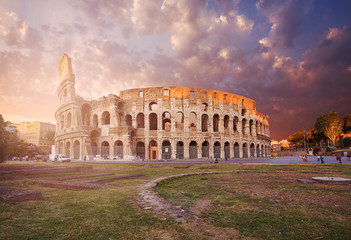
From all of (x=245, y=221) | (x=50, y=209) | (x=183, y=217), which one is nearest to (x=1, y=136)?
(x=50, y=209)

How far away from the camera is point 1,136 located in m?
6.96

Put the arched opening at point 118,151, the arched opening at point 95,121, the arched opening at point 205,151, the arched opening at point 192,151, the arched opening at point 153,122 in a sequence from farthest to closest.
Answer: the arched opening at point 153,122
the arched opening at point 95,121
the arched opening at point 205,151
the arched opening at point 192,151
the arched opening at point 118,151

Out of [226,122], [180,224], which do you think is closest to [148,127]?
[226,122]

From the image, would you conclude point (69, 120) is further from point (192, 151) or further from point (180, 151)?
point (192, 151)

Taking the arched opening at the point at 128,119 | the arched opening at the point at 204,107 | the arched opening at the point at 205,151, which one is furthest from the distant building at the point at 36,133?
the arched opening at the point at 205,151

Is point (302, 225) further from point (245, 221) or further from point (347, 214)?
point (347, 214)

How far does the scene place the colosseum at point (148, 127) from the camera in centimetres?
3466

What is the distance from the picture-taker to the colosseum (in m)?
34.7

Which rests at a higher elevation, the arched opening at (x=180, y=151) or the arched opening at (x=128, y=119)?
the arched opening at (x=128, y=119)

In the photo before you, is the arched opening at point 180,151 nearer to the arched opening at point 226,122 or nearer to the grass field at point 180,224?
the arched opening at point 226,122

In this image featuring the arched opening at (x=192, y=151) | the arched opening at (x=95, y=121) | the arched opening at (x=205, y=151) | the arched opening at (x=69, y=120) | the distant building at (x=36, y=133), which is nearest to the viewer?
the arched opening at (x=192, y=151)

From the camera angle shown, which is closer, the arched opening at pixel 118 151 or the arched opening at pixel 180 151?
the arched opening at pixel 118 151

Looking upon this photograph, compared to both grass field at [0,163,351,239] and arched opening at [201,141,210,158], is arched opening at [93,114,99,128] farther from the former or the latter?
grass field at [0,163,351,239]

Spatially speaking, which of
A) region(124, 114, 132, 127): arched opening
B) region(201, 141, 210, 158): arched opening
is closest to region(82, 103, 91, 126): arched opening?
region(124, 114, 132, 127): arched opening
